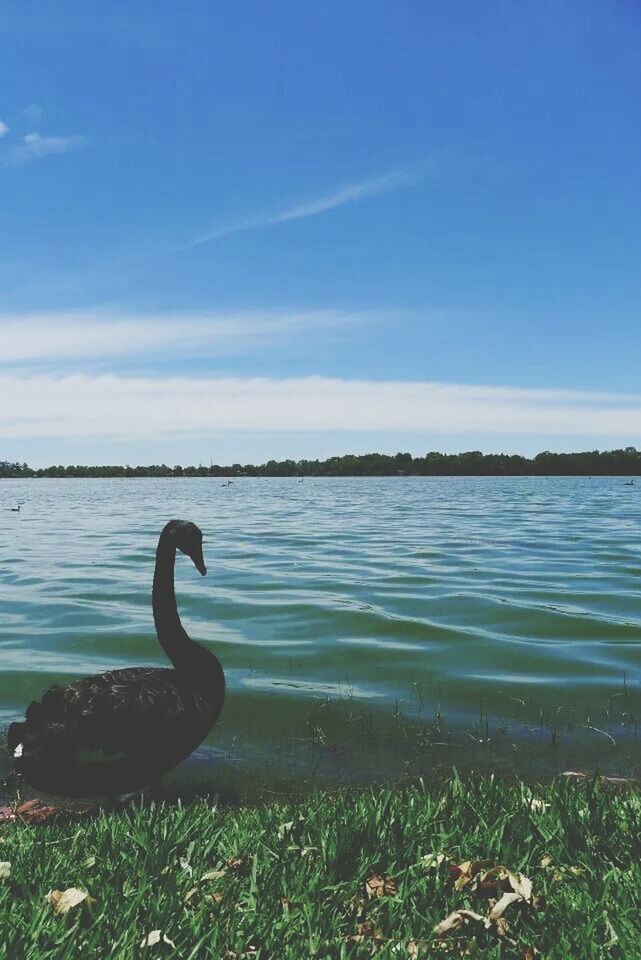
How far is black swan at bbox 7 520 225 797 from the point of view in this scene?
5.04 metres

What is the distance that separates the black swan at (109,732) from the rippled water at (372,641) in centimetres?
118

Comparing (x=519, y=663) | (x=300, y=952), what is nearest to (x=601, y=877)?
(x=300, y=952)

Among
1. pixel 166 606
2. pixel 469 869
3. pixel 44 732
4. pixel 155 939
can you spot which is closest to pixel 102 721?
pixel 44 732

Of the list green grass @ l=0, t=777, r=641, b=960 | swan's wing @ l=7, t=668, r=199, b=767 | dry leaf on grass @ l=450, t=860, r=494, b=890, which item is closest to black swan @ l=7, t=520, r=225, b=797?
swan's wing @ l=7, t=668, r=199, b=767

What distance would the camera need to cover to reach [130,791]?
5.42 meters

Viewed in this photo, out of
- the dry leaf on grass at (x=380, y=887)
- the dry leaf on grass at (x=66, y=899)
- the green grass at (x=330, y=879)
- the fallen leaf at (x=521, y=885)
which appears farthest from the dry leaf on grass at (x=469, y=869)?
the dry leaf on grass at (x=66, y=899)

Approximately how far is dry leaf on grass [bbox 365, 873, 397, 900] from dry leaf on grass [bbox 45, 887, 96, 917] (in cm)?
115

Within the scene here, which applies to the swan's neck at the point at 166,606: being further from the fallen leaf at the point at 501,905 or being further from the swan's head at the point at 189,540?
the fallen leaf at the point at 501,905

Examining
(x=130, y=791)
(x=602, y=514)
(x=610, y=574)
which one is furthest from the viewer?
(x=602, y=514)

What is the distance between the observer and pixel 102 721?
16.5 ft

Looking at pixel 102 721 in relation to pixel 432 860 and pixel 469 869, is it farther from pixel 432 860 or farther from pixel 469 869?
pixel 469 869

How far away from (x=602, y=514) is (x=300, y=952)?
3504cm

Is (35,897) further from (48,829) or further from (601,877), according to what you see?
(601,877)

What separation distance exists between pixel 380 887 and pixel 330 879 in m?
0.22
